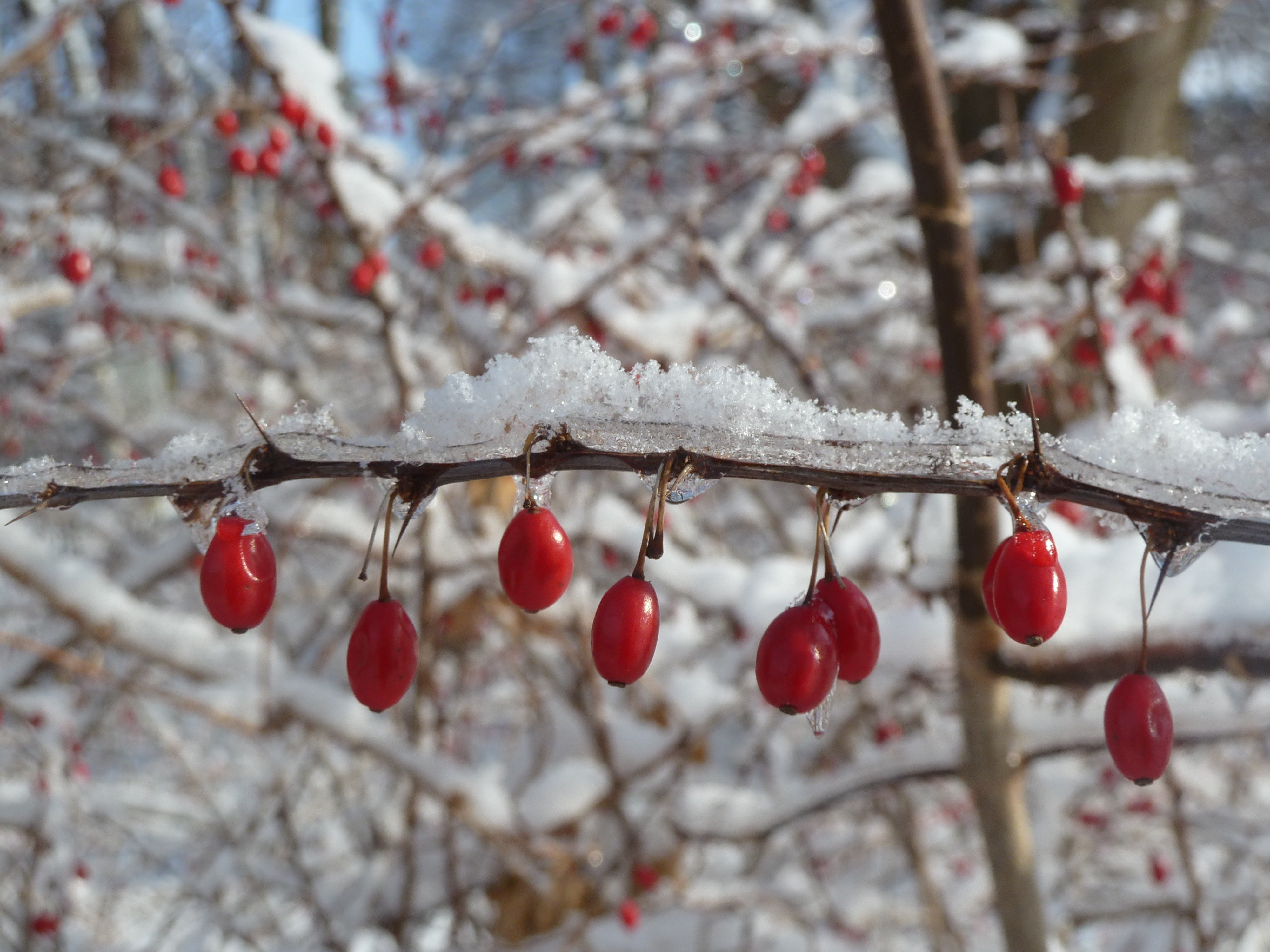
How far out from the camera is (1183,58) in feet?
13.9

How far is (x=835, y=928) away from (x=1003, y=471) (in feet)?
10.2

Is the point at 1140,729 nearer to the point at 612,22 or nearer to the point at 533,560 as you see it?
the point at 533,560

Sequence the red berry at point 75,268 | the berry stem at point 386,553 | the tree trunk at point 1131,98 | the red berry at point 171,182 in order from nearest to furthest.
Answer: the berry stem at point 386,553
the red berry at point 75,268
the red berry at point 171,182
the tree trunk at point 1131,98

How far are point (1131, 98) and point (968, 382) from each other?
3578 millimetres

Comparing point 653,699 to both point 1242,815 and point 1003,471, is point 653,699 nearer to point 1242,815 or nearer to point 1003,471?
point 1242,815

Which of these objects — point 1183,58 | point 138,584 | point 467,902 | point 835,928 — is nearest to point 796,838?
point 835,928

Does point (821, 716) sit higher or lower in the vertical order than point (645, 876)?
lower

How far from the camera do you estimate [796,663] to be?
79 centimetres

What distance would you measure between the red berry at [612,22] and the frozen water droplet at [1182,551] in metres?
4.06

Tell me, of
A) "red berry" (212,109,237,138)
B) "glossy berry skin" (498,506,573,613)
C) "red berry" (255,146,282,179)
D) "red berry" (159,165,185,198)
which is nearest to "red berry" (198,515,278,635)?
"glossy berry skin" (498,506,573,613)

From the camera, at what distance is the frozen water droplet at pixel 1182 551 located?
0.76m

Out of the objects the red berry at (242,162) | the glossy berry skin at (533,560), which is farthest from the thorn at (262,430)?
the red berry at (242,162)

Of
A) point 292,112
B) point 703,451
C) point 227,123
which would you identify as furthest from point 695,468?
point 227,123

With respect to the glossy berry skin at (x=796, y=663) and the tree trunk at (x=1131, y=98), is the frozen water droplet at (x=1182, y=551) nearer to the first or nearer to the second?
the glossy berry skin at (x=796, y=663)
